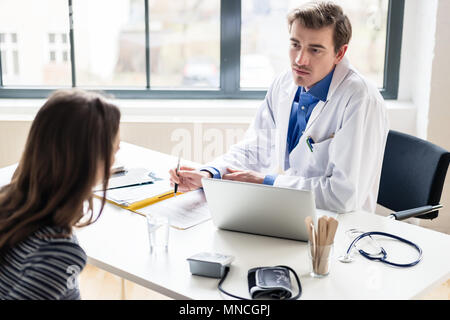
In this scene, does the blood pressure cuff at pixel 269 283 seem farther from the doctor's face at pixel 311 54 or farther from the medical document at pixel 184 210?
the doctor's face at pixel 311 54

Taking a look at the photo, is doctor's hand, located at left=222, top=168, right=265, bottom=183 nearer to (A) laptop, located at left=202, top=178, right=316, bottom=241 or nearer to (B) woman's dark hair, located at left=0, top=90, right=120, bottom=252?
(A) laptop, located at left=202, top=178, right=316, bottom=241

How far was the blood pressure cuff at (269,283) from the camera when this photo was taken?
1.22m

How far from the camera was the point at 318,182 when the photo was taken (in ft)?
5.91

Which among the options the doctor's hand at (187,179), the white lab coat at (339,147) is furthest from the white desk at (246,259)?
the doctor's hand at (187,179)

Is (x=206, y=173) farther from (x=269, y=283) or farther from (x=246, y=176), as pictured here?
(x=269, y=283)

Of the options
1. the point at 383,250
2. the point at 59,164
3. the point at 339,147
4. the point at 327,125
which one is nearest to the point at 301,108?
the point at 327,125

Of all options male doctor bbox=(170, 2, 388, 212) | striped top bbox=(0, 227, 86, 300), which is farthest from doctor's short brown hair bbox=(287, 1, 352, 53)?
striped top bbox=(0, 227, 86, 300)

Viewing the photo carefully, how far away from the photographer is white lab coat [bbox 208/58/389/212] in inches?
69.8

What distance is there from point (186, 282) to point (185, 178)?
2.01ft

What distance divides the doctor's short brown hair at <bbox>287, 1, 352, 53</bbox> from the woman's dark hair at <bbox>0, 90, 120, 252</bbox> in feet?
3.15

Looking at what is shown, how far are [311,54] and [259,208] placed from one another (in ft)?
2.26

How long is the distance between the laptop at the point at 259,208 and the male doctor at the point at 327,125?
0.99ft

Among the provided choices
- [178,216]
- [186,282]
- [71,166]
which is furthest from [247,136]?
[71,166]
